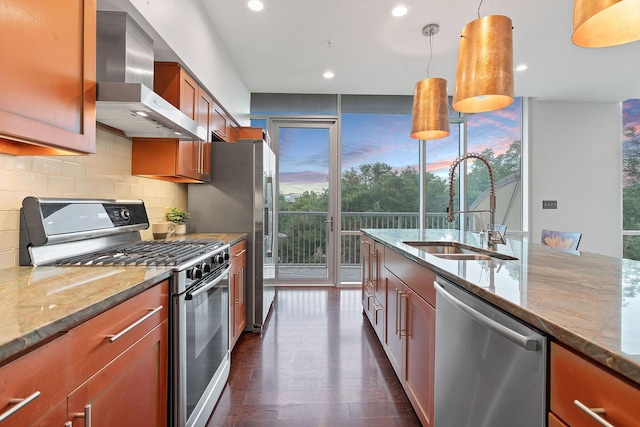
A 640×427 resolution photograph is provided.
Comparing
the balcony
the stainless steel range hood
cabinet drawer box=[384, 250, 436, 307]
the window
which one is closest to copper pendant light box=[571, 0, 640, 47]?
cabinet drawer box=[384, 250, 436, 307]

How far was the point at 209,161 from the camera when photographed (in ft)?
9.53

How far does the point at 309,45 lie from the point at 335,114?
1.50 meters

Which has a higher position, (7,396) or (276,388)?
(7,396)

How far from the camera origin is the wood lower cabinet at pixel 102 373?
67cm

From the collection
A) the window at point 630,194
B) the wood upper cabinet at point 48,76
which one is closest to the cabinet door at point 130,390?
the wood upper cabinet at point 48,76

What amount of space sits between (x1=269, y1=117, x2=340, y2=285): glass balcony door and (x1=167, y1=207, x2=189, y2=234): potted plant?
81.2 inches

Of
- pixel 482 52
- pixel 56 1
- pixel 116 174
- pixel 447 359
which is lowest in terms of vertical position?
pixel 447 359

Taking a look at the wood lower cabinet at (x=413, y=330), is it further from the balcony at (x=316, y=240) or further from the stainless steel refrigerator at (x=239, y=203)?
the balcony at (x=316, y=240)

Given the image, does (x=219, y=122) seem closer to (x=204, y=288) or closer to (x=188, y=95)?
(x=188, y=95)

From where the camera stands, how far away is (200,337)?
1610 millimetres

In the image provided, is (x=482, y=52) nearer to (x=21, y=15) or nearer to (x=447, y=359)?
(x=447, y=359)

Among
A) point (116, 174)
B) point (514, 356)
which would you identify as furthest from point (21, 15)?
point (514, 356)

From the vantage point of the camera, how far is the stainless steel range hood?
140 centimetres

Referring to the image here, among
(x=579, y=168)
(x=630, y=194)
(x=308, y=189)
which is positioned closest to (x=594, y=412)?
(x=308, y=189)
